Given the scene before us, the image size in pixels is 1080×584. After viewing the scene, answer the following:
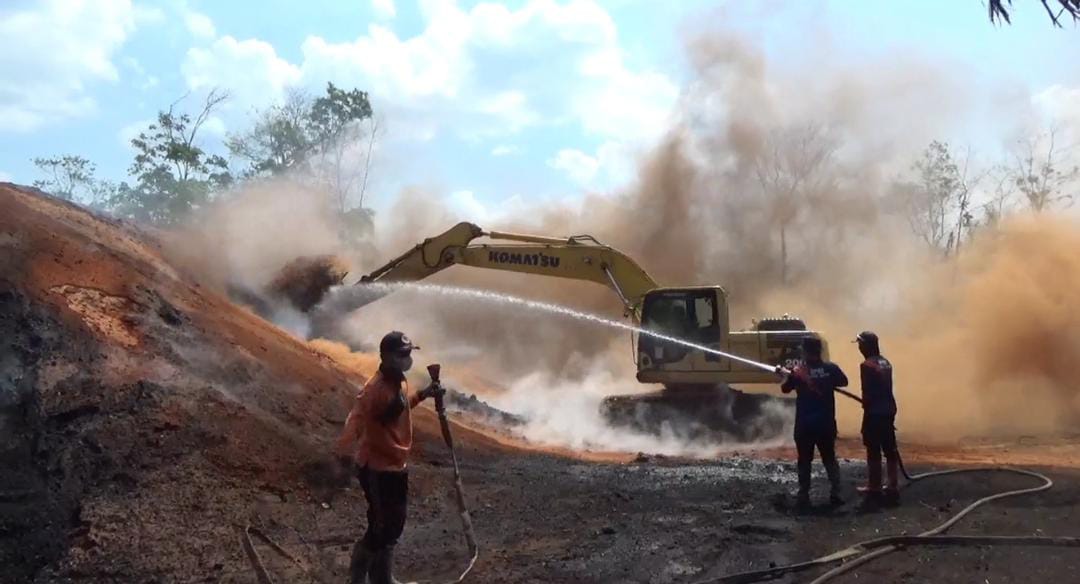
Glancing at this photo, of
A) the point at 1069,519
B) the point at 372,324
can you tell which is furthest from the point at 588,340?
the point at 1069,519

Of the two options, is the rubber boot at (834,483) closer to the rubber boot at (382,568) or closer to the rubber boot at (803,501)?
the rubber boot at (803,501)

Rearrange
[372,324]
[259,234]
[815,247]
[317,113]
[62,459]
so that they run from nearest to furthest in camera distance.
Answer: [62,459] → [259,234] → [372,324] → [815,247] → [317,113]

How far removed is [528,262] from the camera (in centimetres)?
1622

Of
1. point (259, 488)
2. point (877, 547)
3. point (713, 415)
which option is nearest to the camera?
point (877, 547)

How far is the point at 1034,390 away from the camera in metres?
18.9

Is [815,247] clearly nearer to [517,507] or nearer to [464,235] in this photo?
[464,235]

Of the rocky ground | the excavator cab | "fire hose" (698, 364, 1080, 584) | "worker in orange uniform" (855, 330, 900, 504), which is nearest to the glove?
the rocky ground

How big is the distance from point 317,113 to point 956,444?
36.7 metres

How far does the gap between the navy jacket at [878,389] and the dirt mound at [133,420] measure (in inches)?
207

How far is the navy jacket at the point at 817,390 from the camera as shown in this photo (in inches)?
342

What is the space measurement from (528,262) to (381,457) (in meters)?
10.4

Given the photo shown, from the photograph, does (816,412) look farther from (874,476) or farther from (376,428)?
(376,428)

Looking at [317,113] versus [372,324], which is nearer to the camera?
[372,324]

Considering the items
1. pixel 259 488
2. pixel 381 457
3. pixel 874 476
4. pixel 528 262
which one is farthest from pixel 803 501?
pixel 528 262
